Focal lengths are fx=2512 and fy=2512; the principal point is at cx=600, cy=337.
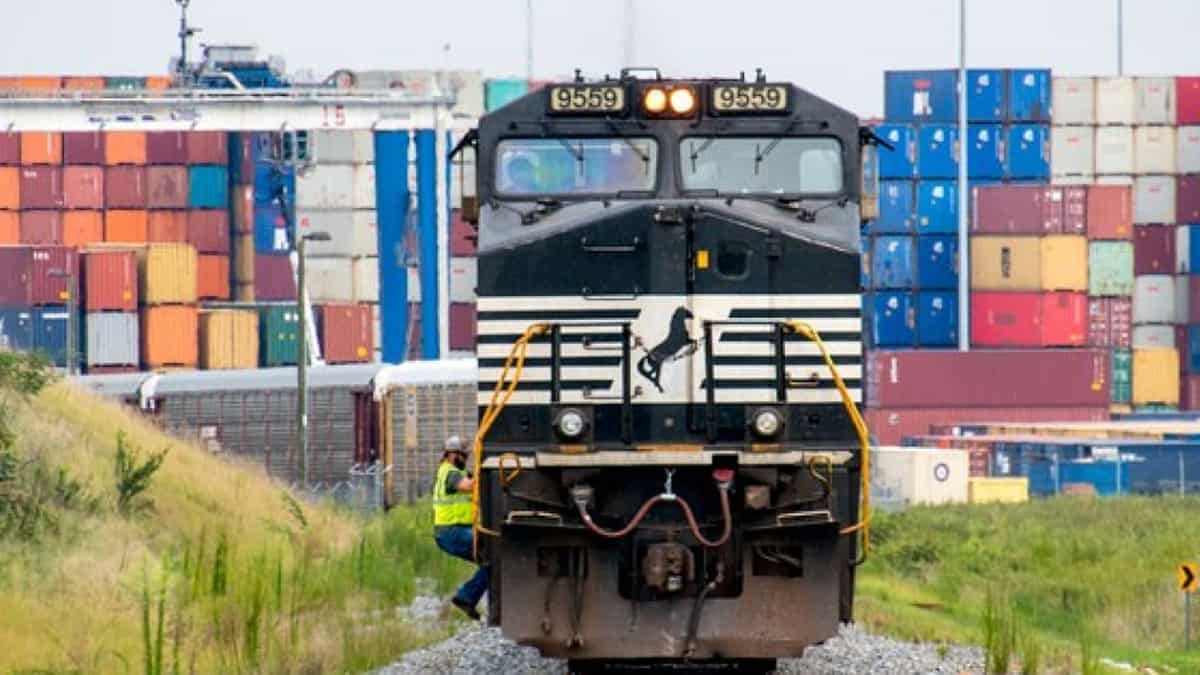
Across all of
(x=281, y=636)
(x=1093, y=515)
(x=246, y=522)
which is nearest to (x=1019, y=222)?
(x=1093, y=515)

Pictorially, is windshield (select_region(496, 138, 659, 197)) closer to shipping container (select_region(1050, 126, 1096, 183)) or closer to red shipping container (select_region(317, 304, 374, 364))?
red shipping container (select_region(317, 304, 374, 364))

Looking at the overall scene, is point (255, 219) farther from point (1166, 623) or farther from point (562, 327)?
point (562, 327)

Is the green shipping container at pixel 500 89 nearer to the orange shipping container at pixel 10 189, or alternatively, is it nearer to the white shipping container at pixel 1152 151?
the orange shipping container at pixel 10 189

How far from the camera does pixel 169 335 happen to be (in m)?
60.2

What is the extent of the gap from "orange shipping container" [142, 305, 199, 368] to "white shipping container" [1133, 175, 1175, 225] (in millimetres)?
→ 28915

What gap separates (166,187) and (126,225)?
1492mm

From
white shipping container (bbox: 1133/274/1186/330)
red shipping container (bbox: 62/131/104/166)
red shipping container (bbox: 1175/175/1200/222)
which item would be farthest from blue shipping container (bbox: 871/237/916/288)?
red shipping container (bbox: 62/131/104/166)

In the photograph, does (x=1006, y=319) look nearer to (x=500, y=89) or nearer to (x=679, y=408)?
(x=500, y=89)

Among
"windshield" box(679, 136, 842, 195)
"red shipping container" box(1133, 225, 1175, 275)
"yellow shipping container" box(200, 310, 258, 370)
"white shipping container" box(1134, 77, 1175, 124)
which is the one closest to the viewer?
"windshield" box(679, 136, 842, 195)

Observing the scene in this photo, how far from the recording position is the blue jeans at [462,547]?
59.6 feet

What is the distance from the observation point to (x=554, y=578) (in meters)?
14.2

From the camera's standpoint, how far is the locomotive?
14039mm

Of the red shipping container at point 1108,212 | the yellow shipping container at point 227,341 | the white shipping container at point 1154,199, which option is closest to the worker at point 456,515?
the yellow shipping container at point 227,341

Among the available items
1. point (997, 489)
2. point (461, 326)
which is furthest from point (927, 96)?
point (997, 489)
